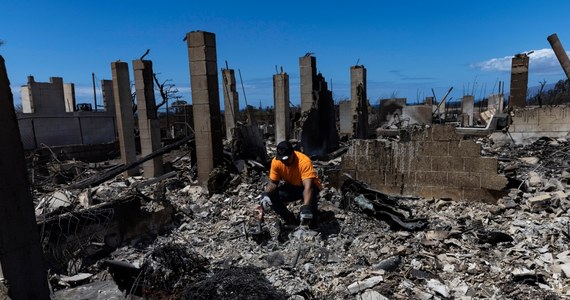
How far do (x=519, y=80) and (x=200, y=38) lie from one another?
38.2 feet

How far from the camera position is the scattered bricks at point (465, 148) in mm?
6504

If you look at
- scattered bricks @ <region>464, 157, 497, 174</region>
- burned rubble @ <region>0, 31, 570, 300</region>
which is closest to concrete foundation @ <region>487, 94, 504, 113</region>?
burned rubble @ <region>0, 31, 570, 300</region>

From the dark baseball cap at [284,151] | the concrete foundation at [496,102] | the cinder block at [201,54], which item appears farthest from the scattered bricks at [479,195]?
the concrete foundation at [496,102]

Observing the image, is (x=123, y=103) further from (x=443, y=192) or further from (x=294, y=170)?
(x=443, y=192)

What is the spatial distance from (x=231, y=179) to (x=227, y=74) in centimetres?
866

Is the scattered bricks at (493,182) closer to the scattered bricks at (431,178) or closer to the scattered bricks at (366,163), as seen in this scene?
the scattered bricks at (431,178)

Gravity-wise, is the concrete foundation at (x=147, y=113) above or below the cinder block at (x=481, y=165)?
above

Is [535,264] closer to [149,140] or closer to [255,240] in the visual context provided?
[255,240]

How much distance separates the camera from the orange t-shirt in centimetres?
569

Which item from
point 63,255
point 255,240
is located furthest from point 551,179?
point 63,255

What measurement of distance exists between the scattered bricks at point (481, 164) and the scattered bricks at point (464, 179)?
91 millimetres

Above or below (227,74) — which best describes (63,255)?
below

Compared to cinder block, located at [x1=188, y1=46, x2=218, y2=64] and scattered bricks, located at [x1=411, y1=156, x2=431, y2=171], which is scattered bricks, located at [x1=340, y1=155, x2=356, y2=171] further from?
cinder block, located at [x1=188, y1=46, x2=218, y2=64]

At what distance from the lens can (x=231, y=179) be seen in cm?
860
